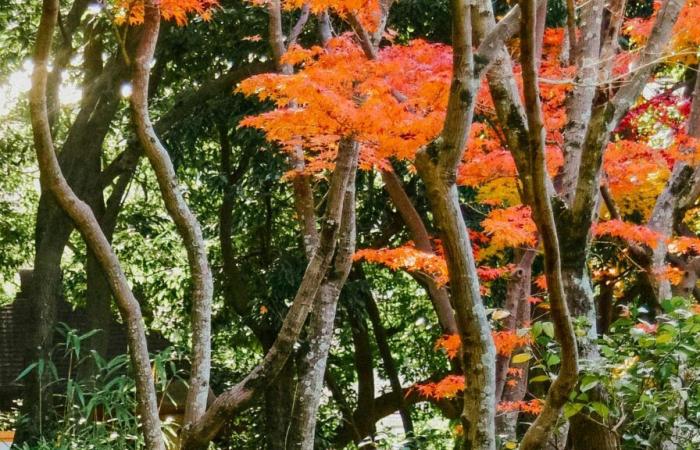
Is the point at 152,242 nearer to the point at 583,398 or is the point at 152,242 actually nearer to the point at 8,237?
the point at 8,237

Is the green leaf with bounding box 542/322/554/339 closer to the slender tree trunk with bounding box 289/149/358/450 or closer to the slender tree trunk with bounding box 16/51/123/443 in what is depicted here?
the slender tree trunk with bounding box 289/149/358/450

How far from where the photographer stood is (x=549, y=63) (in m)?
7.38

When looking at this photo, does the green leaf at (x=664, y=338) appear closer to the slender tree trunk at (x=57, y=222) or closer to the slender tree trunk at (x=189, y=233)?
the slender tree trunk at (x=189, y=233)

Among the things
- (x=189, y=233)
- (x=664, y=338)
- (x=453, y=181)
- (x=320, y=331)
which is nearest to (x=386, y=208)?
(x=320, y=331)

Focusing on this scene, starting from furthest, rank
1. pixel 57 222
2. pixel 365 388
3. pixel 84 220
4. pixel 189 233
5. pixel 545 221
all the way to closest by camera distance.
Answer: pixel 365 388 → pixel 57 222 → pixel 189 233 → pixel 84 220 → pixel 545 221

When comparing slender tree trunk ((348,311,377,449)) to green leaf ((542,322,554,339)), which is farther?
slender tree trunk ((348,311,377,449))

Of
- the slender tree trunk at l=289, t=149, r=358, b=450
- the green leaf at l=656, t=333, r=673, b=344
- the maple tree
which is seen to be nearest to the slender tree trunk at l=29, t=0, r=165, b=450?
the maple tree

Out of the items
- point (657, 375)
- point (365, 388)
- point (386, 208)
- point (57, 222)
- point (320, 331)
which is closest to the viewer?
point (657, 375)

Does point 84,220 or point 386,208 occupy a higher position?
point 386,208

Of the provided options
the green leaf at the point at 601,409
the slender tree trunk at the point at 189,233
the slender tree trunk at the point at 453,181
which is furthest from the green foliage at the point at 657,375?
the slender tree trunk at the point at 189,233

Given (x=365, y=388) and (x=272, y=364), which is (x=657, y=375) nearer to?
(x=272, y=364)

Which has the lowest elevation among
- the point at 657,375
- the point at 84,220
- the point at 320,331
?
the point at 657,375

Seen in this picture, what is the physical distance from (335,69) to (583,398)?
3.21 metres

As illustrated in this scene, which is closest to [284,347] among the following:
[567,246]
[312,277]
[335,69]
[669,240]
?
[312,277]
